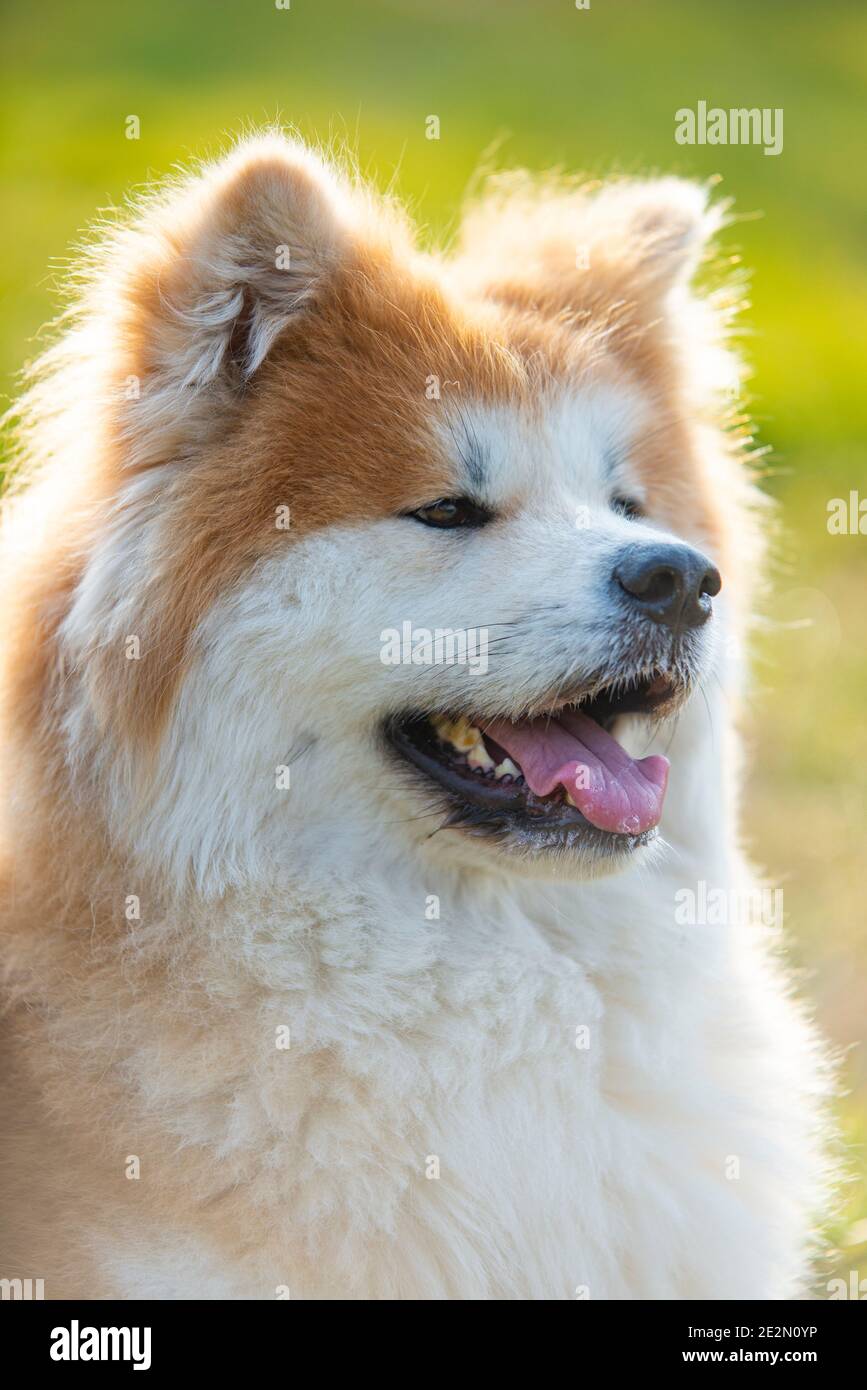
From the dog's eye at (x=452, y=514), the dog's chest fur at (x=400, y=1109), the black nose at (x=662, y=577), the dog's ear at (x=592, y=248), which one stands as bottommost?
the dog's chest fur at (x=400, y=1109)

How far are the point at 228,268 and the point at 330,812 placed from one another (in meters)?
1.15

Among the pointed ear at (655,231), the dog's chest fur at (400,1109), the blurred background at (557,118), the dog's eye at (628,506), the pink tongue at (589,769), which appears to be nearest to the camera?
the dog's chest fur at (400,1109)

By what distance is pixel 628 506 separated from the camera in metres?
3.56

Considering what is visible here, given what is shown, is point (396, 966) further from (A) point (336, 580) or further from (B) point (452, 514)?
(B) point (452, 514)

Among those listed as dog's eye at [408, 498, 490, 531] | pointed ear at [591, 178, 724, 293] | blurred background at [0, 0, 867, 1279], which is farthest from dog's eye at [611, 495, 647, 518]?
blurred background at [0, 0, 867, 1279]

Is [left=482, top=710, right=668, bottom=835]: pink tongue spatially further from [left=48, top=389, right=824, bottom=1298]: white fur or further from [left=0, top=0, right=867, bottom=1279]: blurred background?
[left=0, top=0, right=867, bottom=1279]: blurred background

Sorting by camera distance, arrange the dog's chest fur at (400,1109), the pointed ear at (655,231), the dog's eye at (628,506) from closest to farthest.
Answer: the dog's chest fur at (400,1109)
the dog's eye at (628,506)
the pointed ear at (655,231)

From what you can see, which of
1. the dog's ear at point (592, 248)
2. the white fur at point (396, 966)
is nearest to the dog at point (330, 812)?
the white fur at point (396, 966)

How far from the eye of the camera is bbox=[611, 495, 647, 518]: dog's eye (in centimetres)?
351

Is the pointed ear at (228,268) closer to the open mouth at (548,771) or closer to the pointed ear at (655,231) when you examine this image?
the open mouth at (548,771)

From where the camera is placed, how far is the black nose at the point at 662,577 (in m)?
3.04

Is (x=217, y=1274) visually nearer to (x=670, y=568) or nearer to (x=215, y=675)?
(x=215, y=675)

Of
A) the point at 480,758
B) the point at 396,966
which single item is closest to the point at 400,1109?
the point at 396,966

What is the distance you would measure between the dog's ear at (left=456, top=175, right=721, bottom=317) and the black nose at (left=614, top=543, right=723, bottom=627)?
88cm
